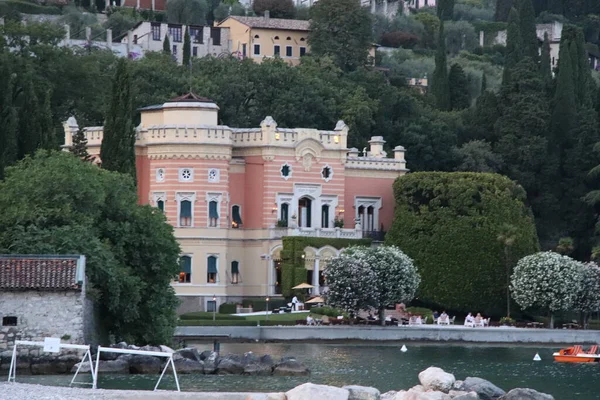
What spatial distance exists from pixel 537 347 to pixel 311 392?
37.8m

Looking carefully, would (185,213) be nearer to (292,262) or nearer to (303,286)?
(292,262)

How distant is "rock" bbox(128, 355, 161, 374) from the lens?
57.2 meters

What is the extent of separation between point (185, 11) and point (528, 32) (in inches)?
2257

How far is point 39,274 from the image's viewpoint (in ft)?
186

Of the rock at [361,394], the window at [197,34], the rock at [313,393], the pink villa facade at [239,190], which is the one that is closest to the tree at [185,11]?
the window at [197,34]

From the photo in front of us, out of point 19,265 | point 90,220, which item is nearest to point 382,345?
point 90,220

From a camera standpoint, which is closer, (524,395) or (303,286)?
(524,395)

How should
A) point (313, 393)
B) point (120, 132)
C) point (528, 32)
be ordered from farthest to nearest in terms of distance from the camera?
1. point (528, 32)
2. point (120, 132)
3. point (313, 393)

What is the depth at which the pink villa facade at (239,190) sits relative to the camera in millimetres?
92375

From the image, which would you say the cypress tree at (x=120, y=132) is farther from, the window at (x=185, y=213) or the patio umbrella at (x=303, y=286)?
the patio umbrella at (x=303, y=286)

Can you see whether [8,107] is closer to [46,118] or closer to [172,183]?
[46,118]

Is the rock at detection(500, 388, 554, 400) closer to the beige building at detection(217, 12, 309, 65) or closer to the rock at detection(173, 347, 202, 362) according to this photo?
the rock at detection(173, 347, 202, 362)

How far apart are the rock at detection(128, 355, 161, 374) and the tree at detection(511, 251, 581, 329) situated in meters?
33.3

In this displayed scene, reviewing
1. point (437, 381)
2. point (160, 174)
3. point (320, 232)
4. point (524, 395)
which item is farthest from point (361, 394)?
point (320, 232)
